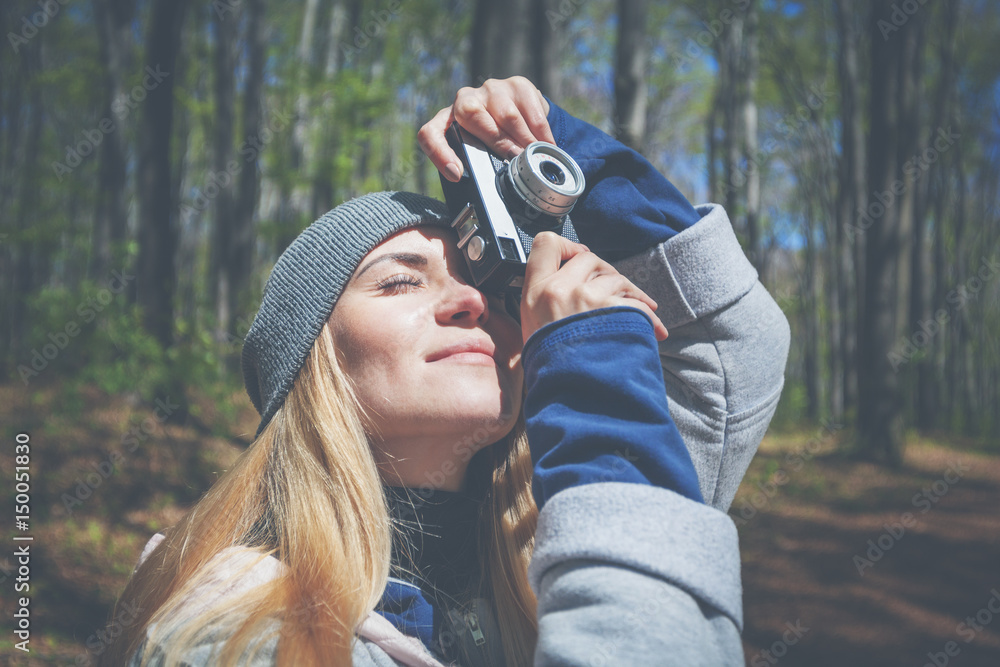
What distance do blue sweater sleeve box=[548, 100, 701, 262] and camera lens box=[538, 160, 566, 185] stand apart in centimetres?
20

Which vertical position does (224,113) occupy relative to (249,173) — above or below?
above

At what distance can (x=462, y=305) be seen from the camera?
174cm

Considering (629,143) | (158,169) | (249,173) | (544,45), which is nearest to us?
(544,45)

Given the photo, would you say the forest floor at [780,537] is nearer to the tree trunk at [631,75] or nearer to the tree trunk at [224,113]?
the tree trunk at [224,113]

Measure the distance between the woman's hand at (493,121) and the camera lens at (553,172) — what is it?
16cm

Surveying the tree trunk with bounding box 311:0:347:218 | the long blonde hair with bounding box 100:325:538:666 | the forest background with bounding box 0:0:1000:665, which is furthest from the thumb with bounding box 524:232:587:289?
the tree trunk with bounding box 311:0:347:218

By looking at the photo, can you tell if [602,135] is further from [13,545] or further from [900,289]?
[900,289]

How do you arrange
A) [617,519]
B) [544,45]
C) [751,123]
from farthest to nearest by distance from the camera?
[751,123] → [544,45] → [617,519]

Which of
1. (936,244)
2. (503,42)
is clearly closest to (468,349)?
(503,42)

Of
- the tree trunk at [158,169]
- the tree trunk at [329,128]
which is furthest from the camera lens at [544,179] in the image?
the tree trunk at [329,128]

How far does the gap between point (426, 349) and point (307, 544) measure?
56 cm

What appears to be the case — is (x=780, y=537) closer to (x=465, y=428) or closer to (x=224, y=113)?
(x=465, y=428)

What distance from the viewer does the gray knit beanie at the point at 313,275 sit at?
1.82 m

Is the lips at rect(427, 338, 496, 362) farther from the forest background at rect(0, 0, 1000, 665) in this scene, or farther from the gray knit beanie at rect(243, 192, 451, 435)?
the forest background at rect(0, 0, 1000, 665)
